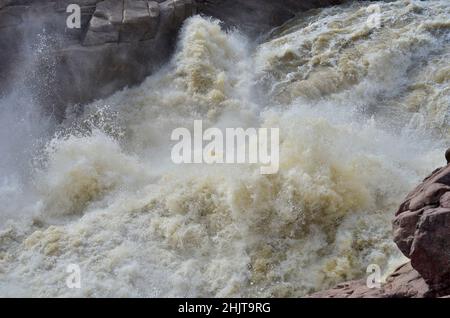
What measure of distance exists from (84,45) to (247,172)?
15.5 feet

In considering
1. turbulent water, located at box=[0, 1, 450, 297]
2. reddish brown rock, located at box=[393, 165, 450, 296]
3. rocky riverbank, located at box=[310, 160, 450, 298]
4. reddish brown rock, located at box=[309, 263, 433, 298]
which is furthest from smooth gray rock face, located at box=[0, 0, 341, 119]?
reddish brown rock, located at box=[393, 165, 450, 296]

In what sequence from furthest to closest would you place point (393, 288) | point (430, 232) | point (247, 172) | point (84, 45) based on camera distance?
point (84, 45) → point (247, 172) → point (393, 288) → point (430, 232)

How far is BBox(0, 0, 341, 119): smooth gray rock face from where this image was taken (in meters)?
10.8

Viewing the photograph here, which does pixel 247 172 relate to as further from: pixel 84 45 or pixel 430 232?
pixel 84 45

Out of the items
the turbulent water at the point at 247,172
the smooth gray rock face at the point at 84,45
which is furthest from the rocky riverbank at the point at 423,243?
the smooth gray rock face at the point at 84,45

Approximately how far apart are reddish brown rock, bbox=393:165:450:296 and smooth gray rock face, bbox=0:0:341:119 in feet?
22.3

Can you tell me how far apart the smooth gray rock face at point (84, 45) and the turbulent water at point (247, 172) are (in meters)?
0.39

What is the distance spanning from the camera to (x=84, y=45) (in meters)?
10.9

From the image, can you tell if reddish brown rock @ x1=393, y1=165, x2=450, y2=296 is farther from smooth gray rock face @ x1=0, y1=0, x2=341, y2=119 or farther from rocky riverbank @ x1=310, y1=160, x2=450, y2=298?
smooth gray rock face @ x1=0, y1=0, x2=341, y2=119

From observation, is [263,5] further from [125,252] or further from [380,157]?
[125,252]

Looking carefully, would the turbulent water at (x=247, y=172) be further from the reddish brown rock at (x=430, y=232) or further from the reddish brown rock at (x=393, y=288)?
the reddish brown rock at (x=430, y=232)

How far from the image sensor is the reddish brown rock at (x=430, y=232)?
220 inches

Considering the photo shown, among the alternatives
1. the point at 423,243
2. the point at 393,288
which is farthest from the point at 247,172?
the point at 423,243

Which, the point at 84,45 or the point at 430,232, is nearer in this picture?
the point at 430,232
